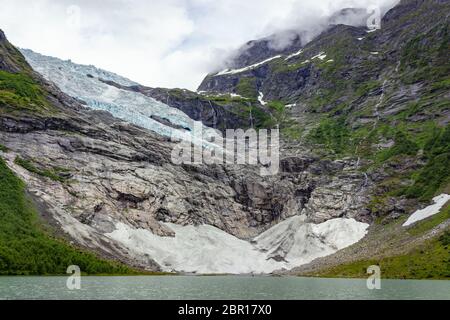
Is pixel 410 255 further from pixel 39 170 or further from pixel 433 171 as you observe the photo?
pixel 39 170

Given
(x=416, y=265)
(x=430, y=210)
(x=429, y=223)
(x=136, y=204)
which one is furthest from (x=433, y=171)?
(x=136, y=204)

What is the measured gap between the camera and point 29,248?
11231 centimetres

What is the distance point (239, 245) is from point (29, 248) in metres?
79.9

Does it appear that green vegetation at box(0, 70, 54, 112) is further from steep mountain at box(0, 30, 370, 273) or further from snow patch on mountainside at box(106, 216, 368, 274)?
snow patch on mountainside at box(106, 216, 368, 274)

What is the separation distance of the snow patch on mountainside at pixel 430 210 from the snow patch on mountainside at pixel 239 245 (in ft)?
59.3

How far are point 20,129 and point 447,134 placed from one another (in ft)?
508

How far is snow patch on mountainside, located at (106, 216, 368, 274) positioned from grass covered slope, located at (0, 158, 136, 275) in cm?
2471

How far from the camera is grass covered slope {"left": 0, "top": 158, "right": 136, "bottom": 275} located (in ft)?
349

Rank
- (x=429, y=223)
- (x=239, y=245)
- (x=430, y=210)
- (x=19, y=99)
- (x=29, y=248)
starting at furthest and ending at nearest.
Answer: (x=19, y=99)
(x=239, y=245)
(x=430, y=210)
(x=429, y=223)
(x=29, y=248)

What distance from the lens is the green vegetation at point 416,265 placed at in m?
109

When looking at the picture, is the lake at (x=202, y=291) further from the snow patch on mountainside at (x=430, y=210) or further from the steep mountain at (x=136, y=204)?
the snow patch on mountainside at (x=430, y=210)

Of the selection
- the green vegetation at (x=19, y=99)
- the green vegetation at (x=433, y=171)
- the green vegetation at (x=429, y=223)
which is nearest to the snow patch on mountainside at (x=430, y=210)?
the green vegetation at (x=429, y=223)

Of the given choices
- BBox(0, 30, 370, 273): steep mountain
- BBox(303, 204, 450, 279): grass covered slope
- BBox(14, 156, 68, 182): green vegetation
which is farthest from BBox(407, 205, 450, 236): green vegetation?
BBox(14, 156, 68, 182): green vegetation
